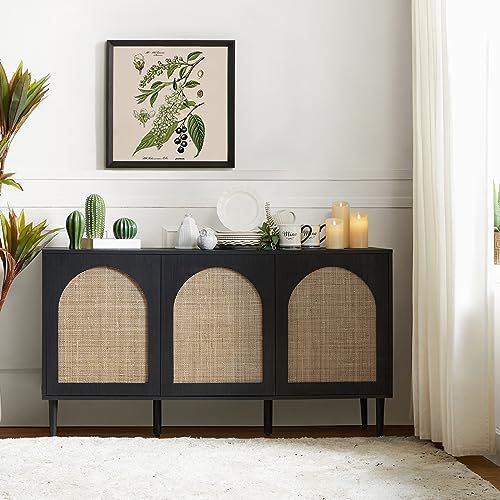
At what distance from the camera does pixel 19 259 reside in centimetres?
377

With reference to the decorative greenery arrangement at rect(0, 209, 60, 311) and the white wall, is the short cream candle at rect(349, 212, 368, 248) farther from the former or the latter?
the decorative greenery arrangement at rect(0, 209, 60, 311)

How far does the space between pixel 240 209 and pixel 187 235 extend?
0.29 meters

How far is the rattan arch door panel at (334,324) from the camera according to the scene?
3662 millimetres

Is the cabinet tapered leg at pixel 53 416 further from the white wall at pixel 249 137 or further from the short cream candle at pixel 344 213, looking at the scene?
the short cream candle at pixel 344 213

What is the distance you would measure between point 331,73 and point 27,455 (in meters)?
2.15

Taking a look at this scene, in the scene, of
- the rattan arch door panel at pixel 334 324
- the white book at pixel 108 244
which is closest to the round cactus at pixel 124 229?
the white book at pixel 108 244

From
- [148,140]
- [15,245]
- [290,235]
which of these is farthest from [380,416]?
[15,245]

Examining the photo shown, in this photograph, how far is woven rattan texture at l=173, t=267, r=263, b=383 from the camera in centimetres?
365

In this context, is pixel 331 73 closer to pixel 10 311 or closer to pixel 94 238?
pixel 94 238

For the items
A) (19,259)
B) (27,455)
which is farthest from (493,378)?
(19,259)

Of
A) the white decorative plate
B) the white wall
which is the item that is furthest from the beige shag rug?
the white decorative plate

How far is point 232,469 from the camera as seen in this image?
3.11 m

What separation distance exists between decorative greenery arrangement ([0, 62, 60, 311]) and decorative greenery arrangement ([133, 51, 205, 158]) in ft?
1.55

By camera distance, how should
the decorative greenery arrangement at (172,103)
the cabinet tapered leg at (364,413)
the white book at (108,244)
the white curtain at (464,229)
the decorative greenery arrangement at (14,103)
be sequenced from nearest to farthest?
the white curtain at (464,229), the decorative greenery arrangement at (14,103), the white book at (108,244), the cabinet tapered leg at (364,413), the decorative greenery arrangement at (172,103)
